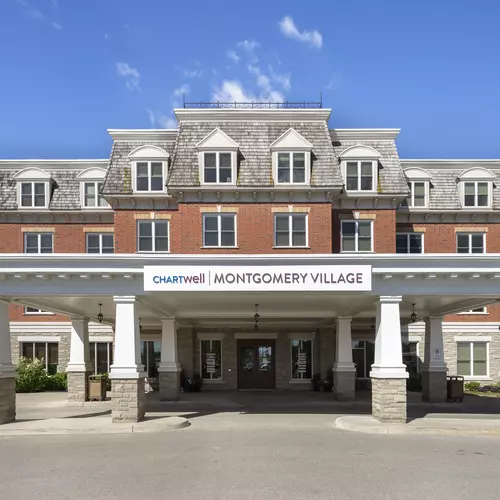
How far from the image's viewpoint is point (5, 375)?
17.0 m

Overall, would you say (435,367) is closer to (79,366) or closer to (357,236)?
(357,236)

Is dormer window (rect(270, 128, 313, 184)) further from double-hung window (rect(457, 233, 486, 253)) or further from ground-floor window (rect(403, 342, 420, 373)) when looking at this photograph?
ground-floor window (rect(403, 342, 420, 373))

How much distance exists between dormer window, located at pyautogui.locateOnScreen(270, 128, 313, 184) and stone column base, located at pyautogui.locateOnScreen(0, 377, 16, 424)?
563 inches

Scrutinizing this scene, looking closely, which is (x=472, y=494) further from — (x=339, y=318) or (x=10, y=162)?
(x=10, y=162)

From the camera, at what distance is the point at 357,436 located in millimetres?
14836

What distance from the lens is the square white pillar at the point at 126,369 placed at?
16.3m

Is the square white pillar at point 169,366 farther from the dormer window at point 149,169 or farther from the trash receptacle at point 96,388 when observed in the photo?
the dormer window at point 149,169

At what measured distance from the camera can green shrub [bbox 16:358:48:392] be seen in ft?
95.2

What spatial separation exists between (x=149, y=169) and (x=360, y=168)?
10.0 m

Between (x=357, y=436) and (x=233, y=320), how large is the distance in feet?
45.3

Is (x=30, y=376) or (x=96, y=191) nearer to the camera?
(x=30, y=376)

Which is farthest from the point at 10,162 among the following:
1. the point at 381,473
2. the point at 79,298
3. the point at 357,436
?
the point at 381,473

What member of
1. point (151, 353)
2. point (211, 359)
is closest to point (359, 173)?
point (211, 359)

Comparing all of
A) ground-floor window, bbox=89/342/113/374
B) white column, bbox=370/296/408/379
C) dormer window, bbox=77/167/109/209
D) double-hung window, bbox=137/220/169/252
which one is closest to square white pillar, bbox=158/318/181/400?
double-hung window, bbox=137/220/169/252
